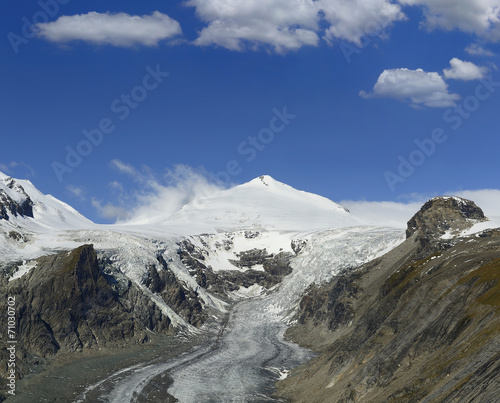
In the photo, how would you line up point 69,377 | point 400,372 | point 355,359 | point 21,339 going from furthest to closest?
point 21,339
point 69,377
point 355,359
point 400,372

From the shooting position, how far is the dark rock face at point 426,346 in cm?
7381

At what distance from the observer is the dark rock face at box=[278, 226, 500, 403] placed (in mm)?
73812

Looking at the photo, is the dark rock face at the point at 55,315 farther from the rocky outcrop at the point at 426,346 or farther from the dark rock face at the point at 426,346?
the dark rock face at the point at 426,346

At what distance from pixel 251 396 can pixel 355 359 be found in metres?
25.5

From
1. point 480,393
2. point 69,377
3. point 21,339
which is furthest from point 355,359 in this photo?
point 21,339

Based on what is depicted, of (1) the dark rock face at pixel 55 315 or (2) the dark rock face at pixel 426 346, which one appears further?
(1) the dark rock face at pixel 55 315

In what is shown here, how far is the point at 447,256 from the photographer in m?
144

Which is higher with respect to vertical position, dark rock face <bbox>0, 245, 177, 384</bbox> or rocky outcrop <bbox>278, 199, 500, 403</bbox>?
dark rock face <bbox>0, 245, 177, 384</bbox>

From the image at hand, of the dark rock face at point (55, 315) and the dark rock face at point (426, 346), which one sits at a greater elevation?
the dark rock face at point (55, 315)

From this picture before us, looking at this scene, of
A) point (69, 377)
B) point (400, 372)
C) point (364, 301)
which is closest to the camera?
point (400, 372)

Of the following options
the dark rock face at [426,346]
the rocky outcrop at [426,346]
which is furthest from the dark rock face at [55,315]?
the dark rock face at [426,346]

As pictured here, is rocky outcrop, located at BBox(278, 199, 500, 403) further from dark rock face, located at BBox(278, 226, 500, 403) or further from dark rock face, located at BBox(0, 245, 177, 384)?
dark rock face, located at BBox(0, 245, 177, 384)

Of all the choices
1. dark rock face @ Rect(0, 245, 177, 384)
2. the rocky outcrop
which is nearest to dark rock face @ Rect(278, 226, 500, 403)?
the rocky outcrop

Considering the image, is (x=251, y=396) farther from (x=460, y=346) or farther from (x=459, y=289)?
(x=460, y=346)
